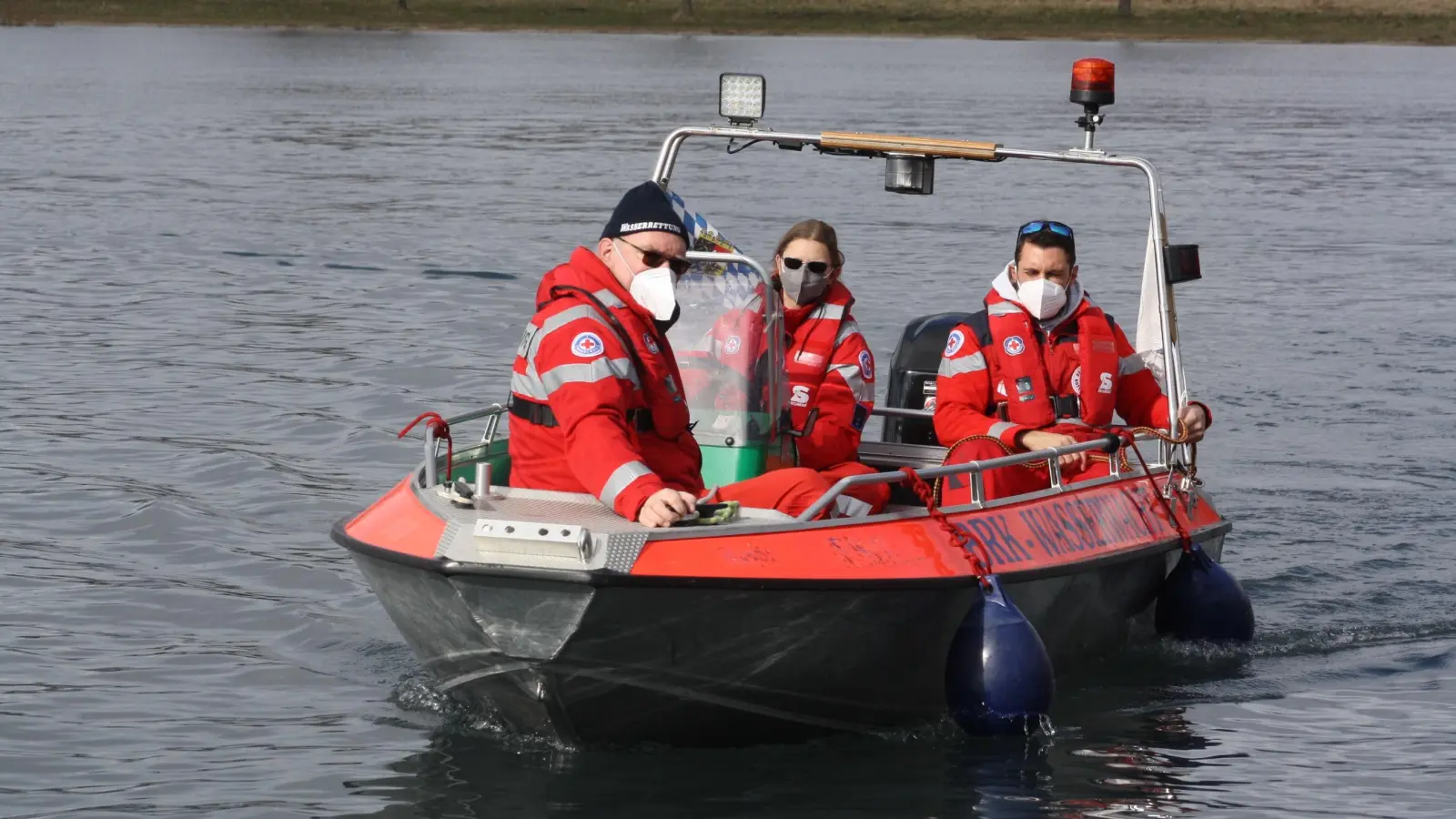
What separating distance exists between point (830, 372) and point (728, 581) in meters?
1.74

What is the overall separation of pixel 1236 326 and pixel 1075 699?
8.96 metres

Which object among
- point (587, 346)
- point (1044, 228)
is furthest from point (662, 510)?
point (1044, 228)

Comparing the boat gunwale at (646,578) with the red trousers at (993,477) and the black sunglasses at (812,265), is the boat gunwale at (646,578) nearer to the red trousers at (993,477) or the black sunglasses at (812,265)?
the red trousers at (993,477)

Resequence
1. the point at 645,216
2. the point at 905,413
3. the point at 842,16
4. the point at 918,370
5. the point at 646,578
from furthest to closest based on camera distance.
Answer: the point at 842,16, the point at 918,370, the point at 905,413, the point at 645,216, the point at 646,578

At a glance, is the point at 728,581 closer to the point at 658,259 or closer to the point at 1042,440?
the point at 658,259

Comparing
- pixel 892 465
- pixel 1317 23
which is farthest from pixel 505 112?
pixel 1317 23

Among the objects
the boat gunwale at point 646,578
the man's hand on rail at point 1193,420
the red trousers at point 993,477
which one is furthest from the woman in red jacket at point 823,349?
the man's hand on rail at point 1193,420

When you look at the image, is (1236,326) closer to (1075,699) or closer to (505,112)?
(1075,699)

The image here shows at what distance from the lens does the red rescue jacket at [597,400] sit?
17.7ft

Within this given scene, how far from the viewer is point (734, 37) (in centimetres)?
6231

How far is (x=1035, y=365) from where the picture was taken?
278 inches

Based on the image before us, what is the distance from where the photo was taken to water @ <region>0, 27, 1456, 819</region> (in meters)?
6.05

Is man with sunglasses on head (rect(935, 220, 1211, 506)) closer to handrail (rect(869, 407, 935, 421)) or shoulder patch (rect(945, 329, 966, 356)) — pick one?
shoulder patch (rect(945, 329, 966, 356))

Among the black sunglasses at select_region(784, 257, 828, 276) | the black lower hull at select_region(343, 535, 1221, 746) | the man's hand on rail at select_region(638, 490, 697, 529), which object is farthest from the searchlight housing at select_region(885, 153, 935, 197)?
the man's hand on rail at select_region(638, 490, 697, 529)
